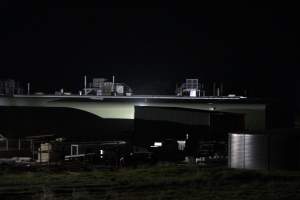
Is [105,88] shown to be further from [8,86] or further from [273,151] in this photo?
[273,151]

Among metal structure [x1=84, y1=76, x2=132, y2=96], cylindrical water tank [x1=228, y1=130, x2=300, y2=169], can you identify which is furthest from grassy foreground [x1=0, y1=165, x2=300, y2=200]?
metal structure [x1=84, y1=76, x2=132, y2=96]

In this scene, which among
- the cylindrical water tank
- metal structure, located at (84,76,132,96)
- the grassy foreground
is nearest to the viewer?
the grassy foreground

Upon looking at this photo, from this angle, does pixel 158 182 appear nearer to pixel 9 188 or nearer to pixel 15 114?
pixel 9 188

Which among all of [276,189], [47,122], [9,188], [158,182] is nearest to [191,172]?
[158,182]

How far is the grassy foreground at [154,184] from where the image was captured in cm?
1409

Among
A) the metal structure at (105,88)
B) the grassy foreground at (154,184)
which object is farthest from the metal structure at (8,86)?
the grassy foreground at (154,184)

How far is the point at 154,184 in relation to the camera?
52.7ft

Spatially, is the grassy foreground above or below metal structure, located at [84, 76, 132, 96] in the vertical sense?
below

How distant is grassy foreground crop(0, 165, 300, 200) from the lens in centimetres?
1409

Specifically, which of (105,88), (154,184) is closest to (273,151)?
(154,184)

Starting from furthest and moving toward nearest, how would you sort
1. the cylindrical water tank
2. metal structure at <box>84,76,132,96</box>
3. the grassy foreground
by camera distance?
metal structure at <box>84,76,132,96</box> < the cylindrical water tank < the grassy foreground

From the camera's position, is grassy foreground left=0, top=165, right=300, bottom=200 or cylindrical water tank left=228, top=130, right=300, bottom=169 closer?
grassy foreground left=0, top=165, right=300, bottom=200

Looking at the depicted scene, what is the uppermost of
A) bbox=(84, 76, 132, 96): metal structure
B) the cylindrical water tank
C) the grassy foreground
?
bbox=(84, 76, 132, 96): metal structure

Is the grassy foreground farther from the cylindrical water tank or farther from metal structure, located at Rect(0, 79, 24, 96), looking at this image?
metal structure, located at Rect(0, 79, 24, 96)
